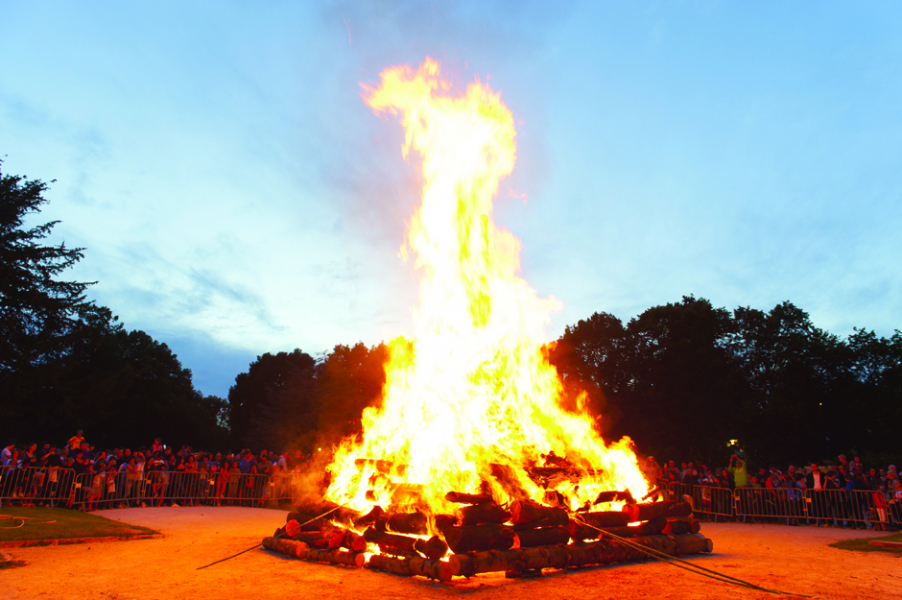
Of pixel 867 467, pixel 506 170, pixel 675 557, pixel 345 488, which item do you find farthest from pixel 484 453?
pixel 867 467

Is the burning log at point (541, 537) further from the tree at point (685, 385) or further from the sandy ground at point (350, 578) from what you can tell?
the tree at point (685, 385)

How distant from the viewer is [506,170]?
1361 cm

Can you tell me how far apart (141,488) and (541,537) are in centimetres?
1717

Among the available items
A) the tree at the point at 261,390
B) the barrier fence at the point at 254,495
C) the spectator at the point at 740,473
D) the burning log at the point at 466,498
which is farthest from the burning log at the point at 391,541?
the tree at the point at 261,390

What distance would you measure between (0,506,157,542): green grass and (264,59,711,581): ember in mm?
3836

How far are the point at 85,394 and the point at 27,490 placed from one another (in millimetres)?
20039

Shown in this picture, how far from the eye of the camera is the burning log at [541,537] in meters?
8.32

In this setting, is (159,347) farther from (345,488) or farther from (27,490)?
(345,488)

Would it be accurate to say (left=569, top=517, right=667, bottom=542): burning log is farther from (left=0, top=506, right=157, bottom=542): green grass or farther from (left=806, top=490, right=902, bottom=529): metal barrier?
(left=806, top=490, right=902, bottom=529): metal barrier

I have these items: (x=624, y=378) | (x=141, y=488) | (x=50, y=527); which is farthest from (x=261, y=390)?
(x=50, y=527)

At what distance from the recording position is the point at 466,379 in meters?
11.4

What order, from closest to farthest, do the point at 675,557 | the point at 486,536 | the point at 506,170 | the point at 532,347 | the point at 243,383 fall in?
the point at 486,536
the point at 675,557
the point at 532,347
the point at 506,170
the point at 243,383

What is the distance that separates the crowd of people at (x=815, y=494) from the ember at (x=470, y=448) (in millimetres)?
6480

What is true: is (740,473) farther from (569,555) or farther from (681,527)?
(569,555)
